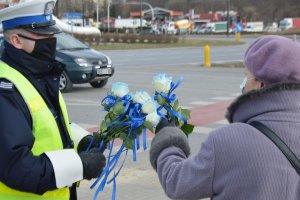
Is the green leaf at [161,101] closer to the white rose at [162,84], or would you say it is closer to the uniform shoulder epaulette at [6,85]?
the white rose at [162,84]

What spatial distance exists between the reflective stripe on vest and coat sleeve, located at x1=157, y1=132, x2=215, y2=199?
0.54 m

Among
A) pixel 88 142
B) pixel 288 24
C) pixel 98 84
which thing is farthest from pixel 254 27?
pixel 88 142

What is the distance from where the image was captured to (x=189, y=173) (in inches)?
81.0

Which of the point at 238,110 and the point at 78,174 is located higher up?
the point at 238,110

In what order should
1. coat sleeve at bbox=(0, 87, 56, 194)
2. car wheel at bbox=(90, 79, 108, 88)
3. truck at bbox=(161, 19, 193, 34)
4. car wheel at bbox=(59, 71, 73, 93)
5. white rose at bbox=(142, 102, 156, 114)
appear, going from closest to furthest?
coat sleeve at bbox=(0, 87, 56, 194) → white rose at bbox=(142, 102, 156, 114) → car wheel at bbox=(59, 71, 73, 93) → car wheel at bbox=(90, 79, 108, 88) → truck at bbox=(161, 19, 193, 34)

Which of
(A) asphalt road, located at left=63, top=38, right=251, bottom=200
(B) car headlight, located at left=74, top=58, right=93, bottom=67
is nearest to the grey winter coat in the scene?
(A) asphalt road, located at left=63, top=38, right=251, bottom=200

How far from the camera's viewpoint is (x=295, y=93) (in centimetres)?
201

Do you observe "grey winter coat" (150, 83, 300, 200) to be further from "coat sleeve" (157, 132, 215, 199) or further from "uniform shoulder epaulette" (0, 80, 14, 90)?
"uniform shoulder epaulette" (0, 80, 14, 90)

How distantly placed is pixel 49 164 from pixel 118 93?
25.1 inches

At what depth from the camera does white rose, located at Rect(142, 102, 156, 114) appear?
2.58 metres

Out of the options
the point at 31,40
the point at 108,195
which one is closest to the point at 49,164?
the point at 31,40

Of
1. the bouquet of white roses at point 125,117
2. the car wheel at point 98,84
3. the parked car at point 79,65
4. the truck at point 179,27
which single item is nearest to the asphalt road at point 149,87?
the car wheel at point 98,84

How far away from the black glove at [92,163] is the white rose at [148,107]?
1.02ft

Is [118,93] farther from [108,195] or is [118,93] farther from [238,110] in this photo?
[108,195]
